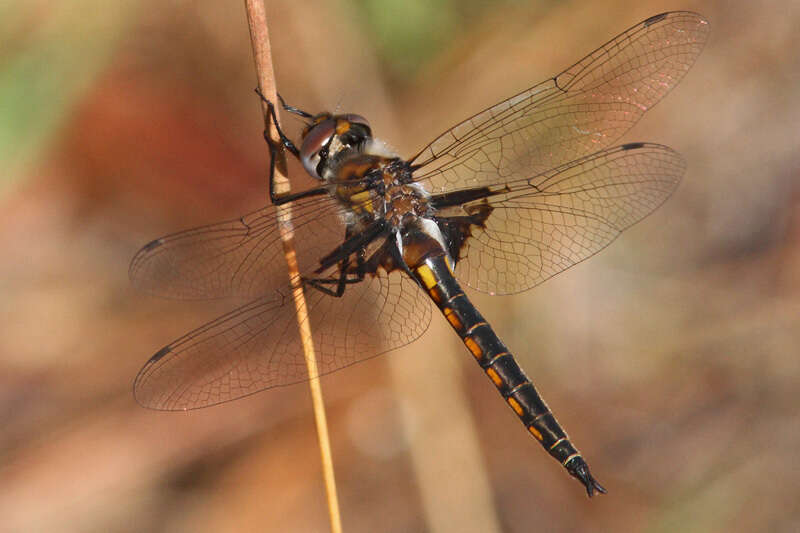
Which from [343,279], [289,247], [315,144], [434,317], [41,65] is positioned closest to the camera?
[289,247]

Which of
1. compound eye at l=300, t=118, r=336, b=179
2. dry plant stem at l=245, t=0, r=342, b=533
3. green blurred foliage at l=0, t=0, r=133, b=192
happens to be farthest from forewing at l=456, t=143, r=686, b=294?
green blurred foliage at l=0, t=0, r=133, b=192

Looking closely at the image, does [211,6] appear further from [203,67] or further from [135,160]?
[135,160]

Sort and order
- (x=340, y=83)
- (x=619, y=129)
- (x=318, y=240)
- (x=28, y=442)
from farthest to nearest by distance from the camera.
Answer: (x=340, y=83), (x=28, y=442), (x=619, y=129), (x=318, y=240)

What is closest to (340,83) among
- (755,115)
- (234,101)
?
(234,101)

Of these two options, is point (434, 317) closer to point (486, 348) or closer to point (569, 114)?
point (486, 348)

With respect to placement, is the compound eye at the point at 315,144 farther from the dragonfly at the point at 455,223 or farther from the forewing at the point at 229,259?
the forewing at the point at 229,259

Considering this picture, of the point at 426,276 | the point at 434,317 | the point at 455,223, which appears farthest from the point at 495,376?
the point at 434,317

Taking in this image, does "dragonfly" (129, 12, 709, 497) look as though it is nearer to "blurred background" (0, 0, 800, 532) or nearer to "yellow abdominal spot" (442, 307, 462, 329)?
"yellow abdominal spot" (442, 307, 462, 329)

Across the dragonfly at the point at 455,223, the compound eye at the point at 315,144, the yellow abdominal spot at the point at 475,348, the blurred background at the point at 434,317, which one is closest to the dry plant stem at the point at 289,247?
the dragonfly at the point at 455,223
